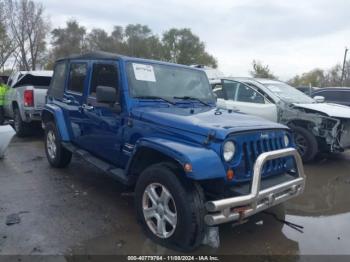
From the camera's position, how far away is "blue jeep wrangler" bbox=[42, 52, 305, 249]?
317 centimetres

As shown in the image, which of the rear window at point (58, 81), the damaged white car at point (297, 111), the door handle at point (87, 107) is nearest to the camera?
the door handle at point (87, 107)

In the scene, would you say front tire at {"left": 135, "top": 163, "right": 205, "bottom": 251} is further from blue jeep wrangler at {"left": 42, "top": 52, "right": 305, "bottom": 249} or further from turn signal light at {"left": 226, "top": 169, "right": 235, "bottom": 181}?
turn signal light at {"left": 226, "top": 169, "right": 235, "bottom": 181}

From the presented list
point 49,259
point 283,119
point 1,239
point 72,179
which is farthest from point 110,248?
point 283,119

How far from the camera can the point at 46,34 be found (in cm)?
3603

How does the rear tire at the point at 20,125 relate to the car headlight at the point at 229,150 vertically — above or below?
below

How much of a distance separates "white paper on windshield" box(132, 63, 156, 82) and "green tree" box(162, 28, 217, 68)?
150ft

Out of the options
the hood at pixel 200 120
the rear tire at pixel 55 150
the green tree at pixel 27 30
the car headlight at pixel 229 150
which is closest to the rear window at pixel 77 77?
the rear tire at pixel 55 150

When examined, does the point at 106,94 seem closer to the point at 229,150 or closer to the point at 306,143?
the point at 229,150

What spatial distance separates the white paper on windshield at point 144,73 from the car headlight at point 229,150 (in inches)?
63.3

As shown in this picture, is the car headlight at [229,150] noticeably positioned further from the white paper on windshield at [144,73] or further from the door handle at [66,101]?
the door handle at [66,101]

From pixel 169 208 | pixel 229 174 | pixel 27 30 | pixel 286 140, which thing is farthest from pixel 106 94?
pixel 27 30

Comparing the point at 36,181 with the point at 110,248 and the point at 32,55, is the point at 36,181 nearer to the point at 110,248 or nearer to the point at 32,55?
the point at 110,248

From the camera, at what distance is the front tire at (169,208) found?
3158 millimetres

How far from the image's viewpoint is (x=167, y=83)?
463 centimetres
